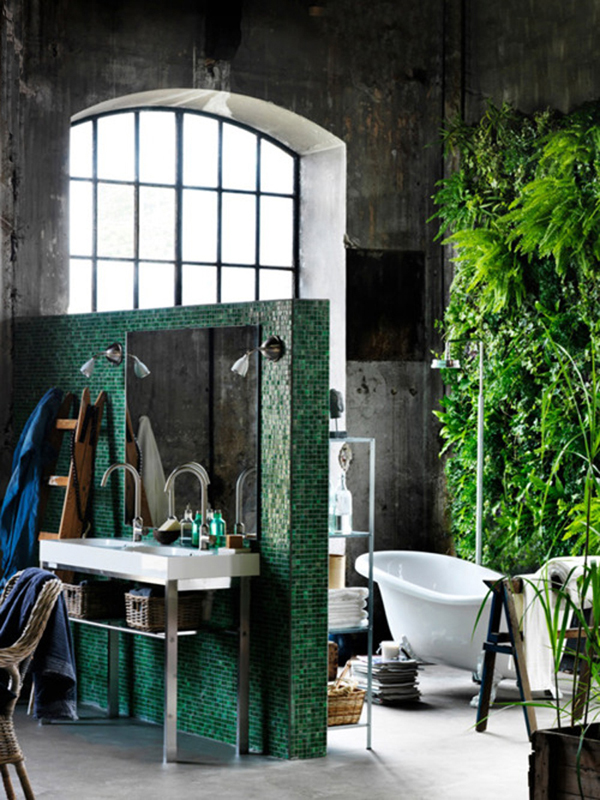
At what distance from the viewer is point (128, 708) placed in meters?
6.23

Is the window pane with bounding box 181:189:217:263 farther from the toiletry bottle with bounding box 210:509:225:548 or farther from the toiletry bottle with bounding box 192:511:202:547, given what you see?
the toiletry bottle with bounding box 210:509:225:548

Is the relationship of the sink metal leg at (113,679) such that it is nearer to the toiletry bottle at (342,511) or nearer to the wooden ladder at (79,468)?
the wooden ladder at (79,468)

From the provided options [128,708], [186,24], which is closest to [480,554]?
[128,708]

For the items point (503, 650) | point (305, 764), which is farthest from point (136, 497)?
point (503, 650)

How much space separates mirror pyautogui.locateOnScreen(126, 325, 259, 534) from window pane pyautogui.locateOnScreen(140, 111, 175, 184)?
1.80 m

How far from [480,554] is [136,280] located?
2468mm

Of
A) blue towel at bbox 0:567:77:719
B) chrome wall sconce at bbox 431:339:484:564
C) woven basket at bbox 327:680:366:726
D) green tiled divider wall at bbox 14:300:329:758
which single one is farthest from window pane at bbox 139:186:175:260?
blue towel at bbox 0:567:77:719

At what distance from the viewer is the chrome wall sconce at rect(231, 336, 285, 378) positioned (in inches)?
210

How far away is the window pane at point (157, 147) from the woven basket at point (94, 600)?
2.72 m

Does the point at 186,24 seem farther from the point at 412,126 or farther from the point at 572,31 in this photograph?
the point at 572,31

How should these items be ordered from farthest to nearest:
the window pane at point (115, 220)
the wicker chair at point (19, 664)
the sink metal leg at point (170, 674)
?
the window pane at point (115, 220), the sink metal leg at point (170, 674), the wicker chair at point (19, 664)

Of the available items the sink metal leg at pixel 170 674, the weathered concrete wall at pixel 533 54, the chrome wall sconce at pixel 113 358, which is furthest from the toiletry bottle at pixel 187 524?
the weathered concrete wall at pixel 533 54

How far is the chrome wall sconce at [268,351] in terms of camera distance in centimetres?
534

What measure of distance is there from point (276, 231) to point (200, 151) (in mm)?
677
